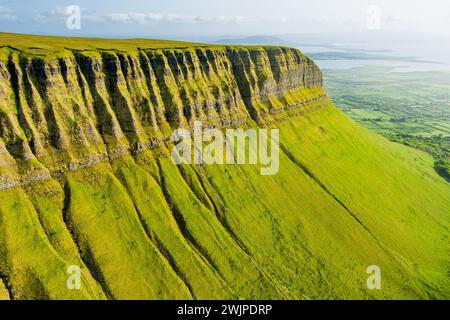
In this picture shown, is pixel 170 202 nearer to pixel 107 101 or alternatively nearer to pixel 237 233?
pixel 237 233

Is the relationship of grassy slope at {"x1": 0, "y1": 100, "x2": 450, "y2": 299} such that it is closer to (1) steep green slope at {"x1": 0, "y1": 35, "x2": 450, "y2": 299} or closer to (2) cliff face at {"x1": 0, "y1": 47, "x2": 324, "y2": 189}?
(1) steep green slope at {"x1": 0, "y1": 35, "x2": 450, "y2": 299}

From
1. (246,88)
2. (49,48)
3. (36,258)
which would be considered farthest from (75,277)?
(246,88)

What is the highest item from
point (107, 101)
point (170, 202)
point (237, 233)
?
point (107, 101)

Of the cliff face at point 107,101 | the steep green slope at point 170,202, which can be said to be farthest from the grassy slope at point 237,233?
the cliff face at point 107,101

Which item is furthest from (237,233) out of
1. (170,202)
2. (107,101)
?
(107,101)

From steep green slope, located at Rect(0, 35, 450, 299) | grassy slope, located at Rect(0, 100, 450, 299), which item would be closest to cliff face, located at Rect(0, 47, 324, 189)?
steep green slope, located at Rect(0, 35, 450, 299)

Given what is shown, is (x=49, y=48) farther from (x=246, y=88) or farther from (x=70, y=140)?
(x=246, y=88)
